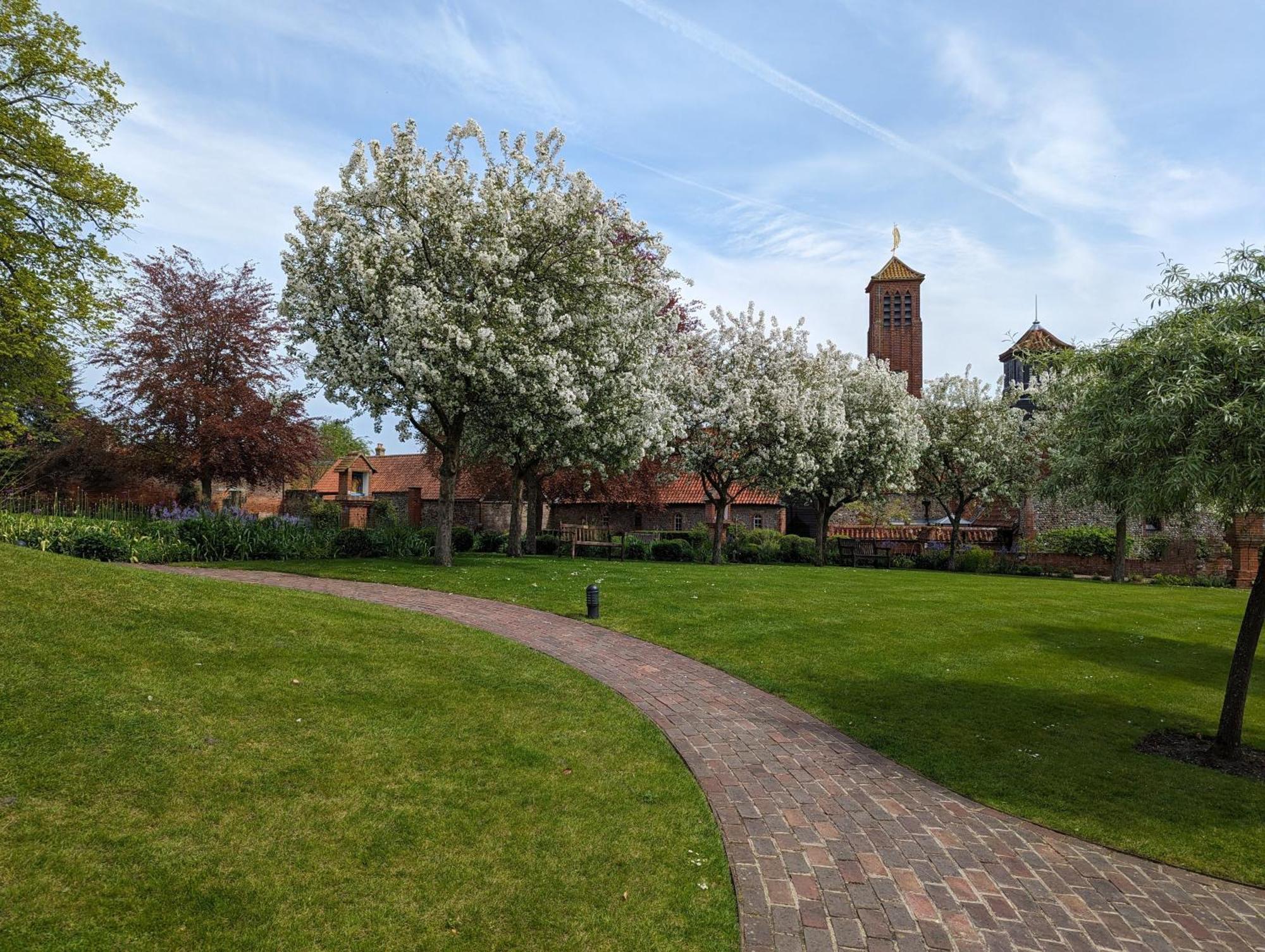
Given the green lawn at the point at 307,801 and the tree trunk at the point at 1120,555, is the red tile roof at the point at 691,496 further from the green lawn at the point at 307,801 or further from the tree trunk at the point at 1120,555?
the green lawn at the point at 307,801

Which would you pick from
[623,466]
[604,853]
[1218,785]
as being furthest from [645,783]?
[623,466]

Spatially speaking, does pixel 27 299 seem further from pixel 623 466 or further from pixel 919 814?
pixel 919 814

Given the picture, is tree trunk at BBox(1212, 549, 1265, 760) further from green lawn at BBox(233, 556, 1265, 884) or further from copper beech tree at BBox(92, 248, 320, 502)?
copper beech tree at BBox(92, 248, 320, 502)

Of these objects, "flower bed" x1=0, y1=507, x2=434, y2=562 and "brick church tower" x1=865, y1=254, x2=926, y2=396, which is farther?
"brick church tower" x1=865, y1=254, x2=926, y2=396

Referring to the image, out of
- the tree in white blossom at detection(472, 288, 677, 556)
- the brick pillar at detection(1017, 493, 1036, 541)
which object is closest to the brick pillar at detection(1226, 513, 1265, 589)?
the brick pillar at detection(1017, 493, 1036, 541)

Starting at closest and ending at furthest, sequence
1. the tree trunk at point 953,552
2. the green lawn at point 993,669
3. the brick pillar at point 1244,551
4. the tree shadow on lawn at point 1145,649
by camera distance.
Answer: the green lawn at point 993,669
the tree shadow on lawn at point 1145,649
the brick pillar at point 1244,551
the tree trunk at point 953,552

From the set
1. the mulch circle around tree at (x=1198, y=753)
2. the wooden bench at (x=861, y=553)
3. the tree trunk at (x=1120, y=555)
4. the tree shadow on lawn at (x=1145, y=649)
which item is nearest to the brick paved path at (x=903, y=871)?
the mulch circle around tree at (x=1198, y=753)

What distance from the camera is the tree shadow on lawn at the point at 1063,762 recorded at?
5691 mm

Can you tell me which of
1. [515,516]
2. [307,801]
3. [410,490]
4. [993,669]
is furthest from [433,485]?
[307,801]

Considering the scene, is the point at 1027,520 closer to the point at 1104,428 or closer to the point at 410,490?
the point at 410,490

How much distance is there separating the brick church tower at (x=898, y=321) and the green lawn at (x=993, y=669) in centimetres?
4694

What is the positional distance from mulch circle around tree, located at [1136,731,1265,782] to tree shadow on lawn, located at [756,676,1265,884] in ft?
0.58

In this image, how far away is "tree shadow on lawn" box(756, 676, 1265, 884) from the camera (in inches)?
224

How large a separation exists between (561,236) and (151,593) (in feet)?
41.8
